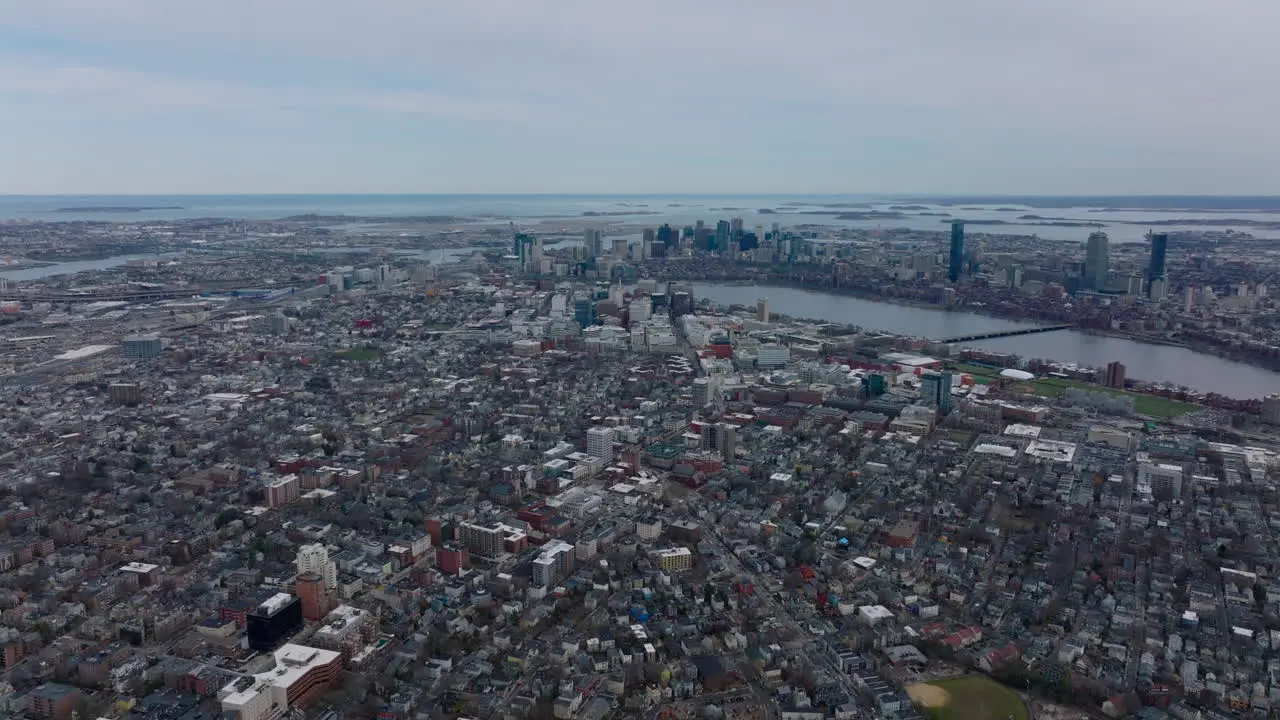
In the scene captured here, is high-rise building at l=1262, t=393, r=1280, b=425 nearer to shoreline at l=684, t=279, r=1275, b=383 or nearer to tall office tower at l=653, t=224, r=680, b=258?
shoreline at l=684, t=279, r=1275, b=383

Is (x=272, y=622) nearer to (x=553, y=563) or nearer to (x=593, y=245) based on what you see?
(x=553, y=563)

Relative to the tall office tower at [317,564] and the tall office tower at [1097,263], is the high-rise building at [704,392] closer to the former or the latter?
the tall office tower at [317,564]

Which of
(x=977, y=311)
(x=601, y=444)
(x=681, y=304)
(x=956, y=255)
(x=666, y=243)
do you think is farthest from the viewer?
(x=666, y=243)

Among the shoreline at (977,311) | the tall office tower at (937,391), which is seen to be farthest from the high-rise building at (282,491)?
the shoreline at (977,311)

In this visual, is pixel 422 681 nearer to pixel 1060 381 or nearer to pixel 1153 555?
pixel 1153 555

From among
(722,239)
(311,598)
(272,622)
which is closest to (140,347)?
(311,598)

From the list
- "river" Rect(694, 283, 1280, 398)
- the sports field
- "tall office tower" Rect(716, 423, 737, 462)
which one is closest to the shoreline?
"river" Rect(694, 283, 1280, 398)
